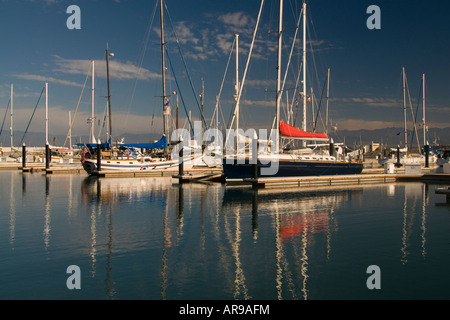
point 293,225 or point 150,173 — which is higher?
point 150,173

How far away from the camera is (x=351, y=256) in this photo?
10.7 meters

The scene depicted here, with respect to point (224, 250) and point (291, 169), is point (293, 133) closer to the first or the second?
point (291, 169)

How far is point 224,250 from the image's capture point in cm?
1125

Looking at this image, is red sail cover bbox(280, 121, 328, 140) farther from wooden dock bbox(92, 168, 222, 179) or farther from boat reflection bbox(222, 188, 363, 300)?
wooden dock bbox(92, 168, 222, 179)

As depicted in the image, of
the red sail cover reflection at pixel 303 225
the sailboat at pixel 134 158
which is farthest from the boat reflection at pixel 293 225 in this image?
the sailboat at pixel 134 158

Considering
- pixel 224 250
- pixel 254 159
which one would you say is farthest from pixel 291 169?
pixel 224 250

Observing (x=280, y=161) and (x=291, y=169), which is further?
(x=291, y=169)

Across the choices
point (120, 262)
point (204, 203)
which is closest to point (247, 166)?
point (204, 203)

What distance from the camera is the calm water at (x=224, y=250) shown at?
8234 millimetres

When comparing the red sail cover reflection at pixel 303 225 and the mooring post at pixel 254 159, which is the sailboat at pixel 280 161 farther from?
the red sail cover reflection at pixel 303 225

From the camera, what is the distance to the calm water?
8.23 metres
